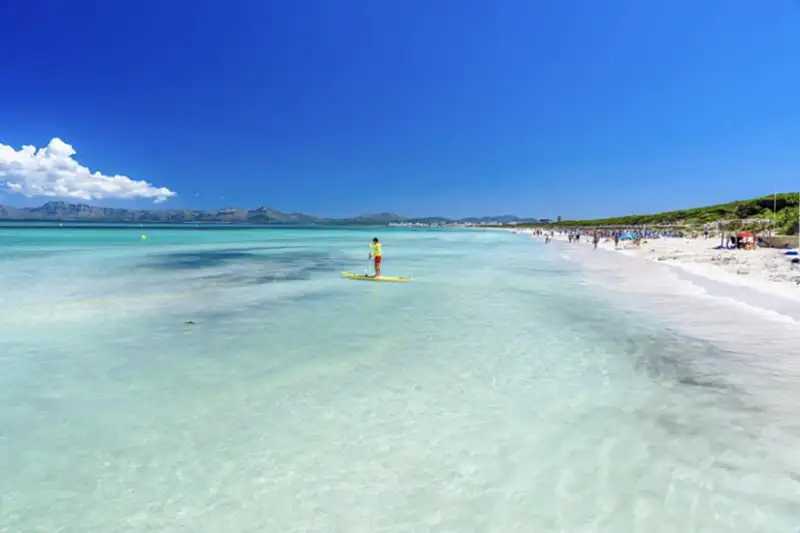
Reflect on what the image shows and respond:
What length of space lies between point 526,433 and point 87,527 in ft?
14.9

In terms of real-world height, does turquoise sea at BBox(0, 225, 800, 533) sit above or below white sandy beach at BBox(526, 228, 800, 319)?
below

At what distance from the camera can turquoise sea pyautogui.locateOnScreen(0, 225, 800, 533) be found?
13.8 feet

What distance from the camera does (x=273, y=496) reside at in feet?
A: 14.4

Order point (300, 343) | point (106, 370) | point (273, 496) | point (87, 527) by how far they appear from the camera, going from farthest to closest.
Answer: point (300, 343), point (106, 370), point (273, 496), point (87, 527)

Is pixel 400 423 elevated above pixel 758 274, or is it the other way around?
pixel 758 274

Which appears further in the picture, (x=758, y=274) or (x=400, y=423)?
(x=758, y=274)

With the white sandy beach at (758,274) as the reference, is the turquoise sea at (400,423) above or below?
below

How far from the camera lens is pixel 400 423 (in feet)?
19.7

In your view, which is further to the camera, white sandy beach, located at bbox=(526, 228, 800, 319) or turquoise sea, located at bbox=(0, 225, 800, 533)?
white sandy beach, located at bbox=(526, 228, 800, 319)

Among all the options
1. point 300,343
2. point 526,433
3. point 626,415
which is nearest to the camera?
point 526,433

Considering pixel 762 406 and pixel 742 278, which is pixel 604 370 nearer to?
pixel 762 406

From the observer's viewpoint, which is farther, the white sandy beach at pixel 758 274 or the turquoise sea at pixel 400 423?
the white sandy beach at pixel 758 274

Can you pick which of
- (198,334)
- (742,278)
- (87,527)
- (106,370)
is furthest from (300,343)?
(742,278)

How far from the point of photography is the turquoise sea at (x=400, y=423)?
4199 millimetres
